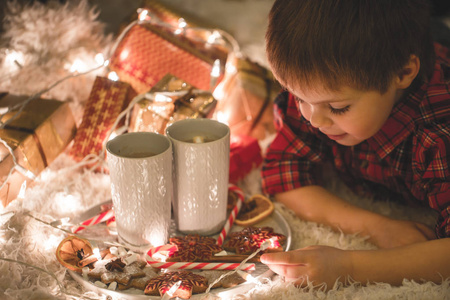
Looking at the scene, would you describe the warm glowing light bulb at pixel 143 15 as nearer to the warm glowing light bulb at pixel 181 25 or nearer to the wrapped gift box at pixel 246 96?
the warm glowing light bulb at pixel 181 25

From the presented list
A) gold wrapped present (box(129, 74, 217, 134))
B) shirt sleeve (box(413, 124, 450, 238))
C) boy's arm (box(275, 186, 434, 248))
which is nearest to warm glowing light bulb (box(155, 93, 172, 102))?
gold wrapped present (box(129, 74, 217, 134))

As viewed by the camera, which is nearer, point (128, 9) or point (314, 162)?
point (314, 162)

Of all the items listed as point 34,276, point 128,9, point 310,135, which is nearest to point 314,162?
point 310,135

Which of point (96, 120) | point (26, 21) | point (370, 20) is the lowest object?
point (96, 120)

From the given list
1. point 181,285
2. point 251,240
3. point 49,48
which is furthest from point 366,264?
point 49,48

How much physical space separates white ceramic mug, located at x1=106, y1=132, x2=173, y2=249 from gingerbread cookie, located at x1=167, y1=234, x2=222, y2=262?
4 centimetres

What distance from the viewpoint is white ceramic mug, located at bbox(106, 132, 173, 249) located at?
768mm

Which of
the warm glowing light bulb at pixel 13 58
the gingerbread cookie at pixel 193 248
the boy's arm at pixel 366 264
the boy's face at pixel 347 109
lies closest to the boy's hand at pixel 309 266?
the boy's arm at pixel 366 264

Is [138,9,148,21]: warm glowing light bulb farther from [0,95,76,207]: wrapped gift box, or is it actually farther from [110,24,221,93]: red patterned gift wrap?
[0,95,76,207]: wrapped gift box

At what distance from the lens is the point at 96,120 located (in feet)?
3.84

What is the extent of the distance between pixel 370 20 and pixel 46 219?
A: 72cm

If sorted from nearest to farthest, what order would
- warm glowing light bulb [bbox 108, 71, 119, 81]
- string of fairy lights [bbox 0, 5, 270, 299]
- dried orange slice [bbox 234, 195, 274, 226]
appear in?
string of fairy lights [bbox 0, 5, 270, 299], dried orange slice [bbox 234, 195, 274, 226], warm glowing light bulb [bbox 108, 71, 119, 81]

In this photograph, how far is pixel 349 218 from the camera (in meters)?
0.98

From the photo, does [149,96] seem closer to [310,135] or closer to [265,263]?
[310,135]
